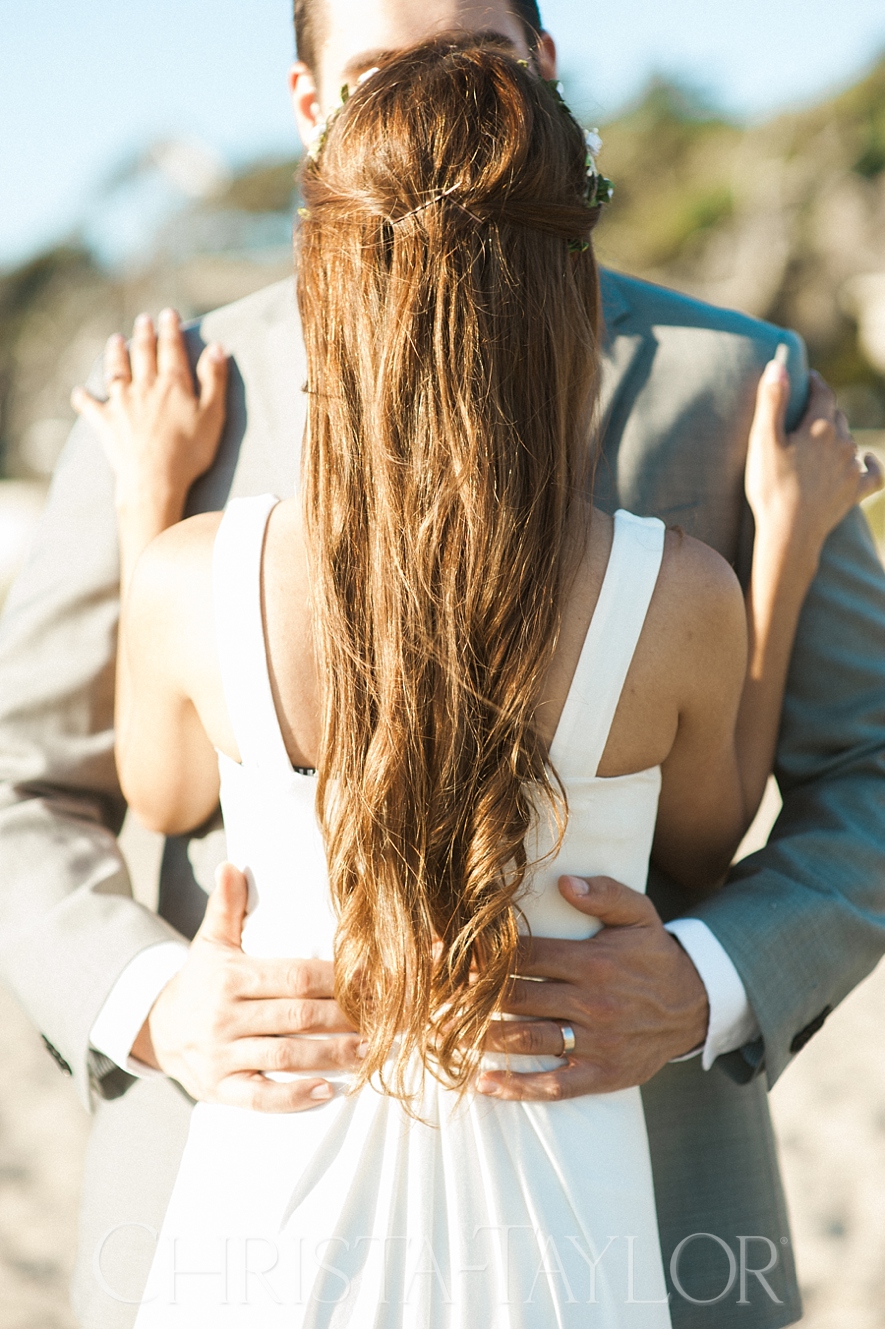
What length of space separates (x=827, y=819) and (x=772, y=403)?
2.27ft

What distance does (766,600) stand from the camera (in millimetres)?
1890

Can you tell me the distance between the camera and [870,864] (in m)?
1.94

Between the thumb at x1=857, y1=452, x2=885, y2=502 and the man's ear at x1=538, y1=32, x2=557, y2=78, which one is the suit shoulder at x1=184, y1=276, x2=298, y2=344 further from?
the thumb at x1=857, y1=452, x2=885, y2=502

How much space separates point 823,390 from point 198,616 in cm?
118

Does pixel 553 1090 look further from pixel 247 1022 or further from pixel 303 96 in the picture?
pixel 303 96

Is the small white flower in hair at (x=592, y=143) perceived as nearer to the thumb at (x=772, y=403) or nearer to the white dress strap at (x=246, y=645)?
the thumb at (x=772, y=403)

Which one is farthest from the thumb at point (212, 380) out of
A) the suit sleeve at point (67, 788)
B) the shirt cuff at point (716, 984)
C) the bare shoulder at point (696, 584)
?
the shirt cuff at point (716, 984)

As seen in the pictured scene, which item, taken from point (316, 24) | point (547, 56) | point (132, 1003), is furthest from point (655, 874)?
point (316, 24)

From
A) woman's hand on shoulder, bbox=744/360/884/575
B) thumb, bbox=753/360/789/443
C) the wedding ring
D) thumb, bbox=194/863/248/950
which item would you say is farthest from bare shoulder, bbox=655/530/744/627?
thumb, bbox=194/863/248/950

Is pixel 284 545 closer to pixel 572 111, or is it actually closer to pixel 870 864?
pixel 572 111

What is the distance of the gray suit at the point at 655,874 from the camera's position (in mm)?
1854

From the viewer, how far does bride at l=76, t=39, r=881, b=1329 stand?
1.41 m

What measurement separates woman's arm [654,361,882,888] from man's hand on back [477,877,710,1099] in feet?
0.72

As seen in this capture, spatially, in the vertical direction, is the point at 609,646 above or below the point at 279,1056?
above
